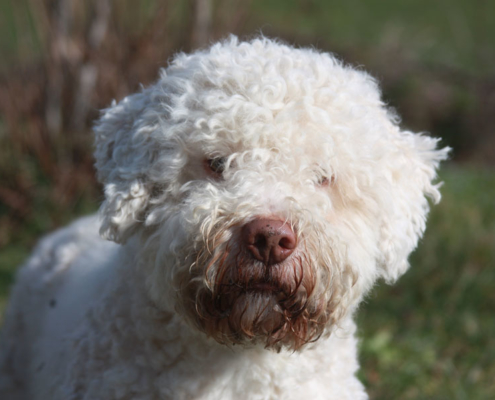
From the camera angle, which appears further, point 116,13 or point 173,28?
point 173,28

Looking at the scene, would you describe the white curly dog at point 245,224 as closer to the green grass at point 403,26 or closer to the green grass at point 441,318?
the green grass at point 441,318

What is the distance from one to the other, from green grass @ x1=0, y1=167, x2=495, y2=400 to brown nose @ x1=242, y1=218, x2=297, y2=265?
6.20ft

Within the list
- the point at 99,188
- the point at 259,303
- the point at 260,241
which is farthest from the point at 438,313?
the point at 99,188

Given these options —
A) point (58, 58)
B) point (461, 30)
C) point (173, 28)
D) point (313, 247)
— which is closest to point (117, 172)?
point (313, 247)

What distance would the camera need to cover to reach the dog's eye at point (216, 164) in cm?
221

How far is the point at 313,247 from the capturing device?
2.02 meters

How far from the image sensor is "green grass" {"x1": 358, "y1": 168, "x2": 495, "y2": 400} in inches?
147

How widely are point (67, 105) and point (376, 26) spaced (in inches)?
420

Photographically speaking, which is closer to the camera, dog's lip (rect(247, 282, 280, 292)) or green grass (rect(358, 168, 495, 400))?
dog's lip (rect(247, 282, 280, 292))

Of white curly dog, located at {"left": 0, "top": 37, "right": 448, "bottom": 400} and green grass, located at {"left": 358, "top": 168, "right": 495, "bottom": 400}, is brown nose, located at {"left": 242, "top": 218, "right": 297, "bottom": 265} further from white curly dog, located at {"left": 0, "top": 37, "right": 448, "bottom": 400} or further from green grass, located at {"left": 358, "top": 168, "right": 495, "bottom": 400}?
green grass, located at {"left": 358, "top": 168, "right": 495, "bottom": 400}

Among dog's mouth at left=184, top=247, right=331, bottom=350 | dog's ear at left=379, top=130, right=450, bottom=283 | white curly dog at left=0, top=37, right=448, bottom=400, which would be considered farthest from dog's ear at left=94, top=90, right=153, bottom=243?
dog's ear at left=379, top=130, right=450, bottom=283

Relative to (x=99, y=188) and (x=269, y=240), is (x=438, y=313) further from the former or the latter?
(x=99, y=188)

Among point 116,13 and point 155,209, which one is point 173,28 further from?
point 155,209

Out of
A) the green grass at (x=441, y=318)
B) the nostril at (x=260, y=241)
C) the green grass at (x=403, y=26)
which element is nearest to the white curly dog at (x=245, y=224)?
the nostril at (x=260, y=241)
